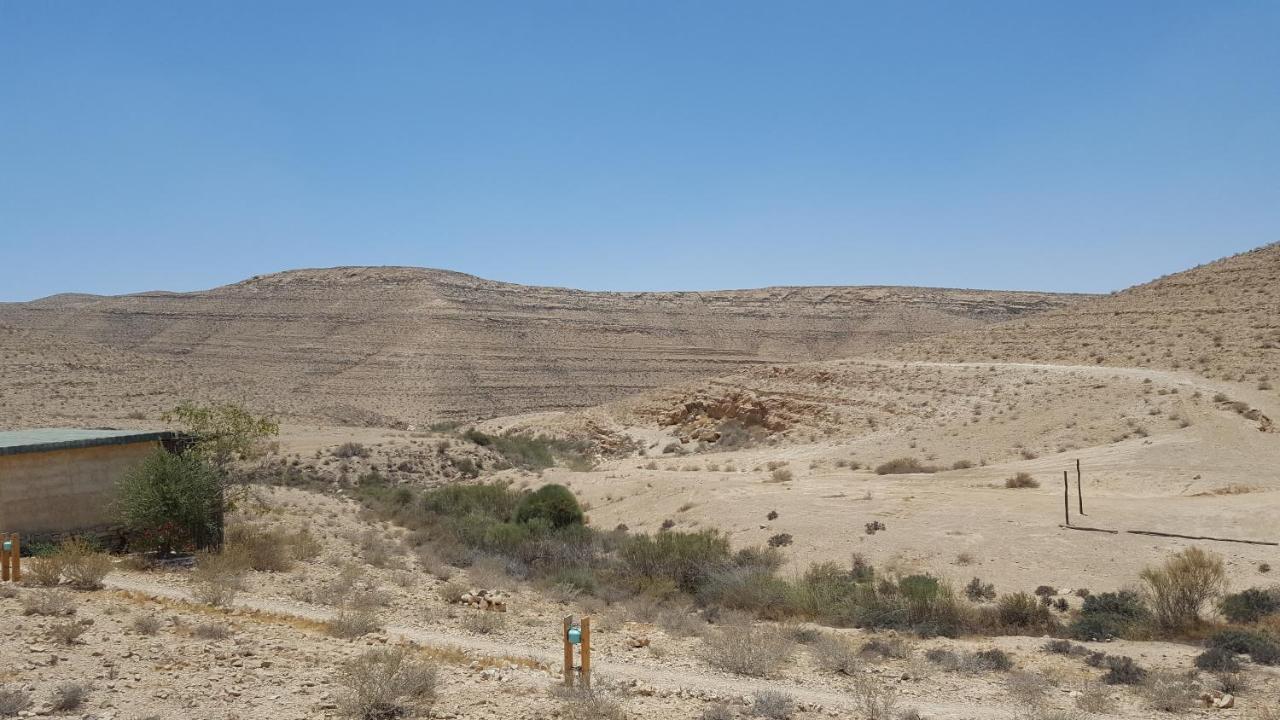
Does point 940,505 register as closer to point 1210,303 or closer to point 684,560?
point 684,560

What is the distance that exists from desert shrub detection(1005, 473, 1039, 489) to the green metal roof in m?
18.6

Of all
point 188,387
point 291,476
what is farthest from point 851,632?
point 188,387

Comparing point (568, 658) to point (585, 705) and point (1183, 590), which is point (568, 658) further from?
point (1183, 590)

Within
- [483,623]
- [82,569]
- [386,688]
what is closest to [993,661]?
[483,623]

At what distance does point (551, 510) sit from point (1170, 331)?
1175 inches

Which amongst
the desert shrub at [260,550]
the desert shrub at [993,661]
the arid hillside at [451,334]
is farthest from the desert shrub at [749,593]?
the arid hillside at [451,334]

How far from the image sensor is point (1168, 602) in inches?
474

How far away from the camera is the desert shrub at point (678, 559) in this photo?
15719 mm

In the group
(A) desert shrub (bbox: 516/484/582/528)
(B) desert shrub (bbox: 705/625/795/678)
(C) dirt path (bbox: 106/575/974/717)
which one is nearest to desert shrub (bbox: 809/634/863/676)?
(B) desert shrub (bbox: 705/625/795/678)

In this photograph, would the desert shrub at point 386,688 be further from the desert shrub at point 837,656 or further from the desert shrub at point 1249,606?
the desert shrub at point 1249,606

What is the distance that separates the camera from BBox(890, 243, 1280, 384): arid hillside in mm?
33603

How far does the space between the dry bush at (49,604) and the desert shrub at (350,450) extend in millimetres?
20492

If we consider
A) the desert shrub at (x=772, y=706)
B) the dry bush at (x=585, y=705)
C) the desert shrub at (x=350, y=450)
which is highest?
the desert shrub at (x=350, y=450)

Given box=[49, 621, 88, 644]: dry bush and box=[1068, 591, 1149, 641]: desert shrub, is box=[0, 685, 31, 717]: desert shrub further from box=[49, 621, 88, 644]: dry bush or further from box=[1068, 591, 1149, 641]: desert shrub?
box=[1068, 591, 1149, 641]: desert shrub
